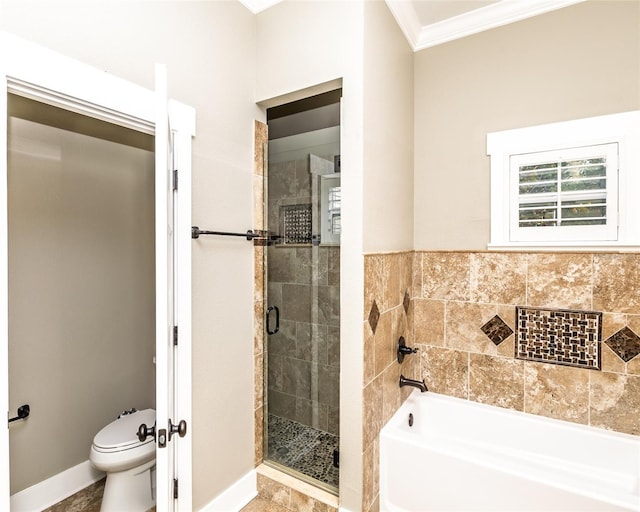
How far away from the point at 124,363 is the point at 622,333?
3283 millimetres

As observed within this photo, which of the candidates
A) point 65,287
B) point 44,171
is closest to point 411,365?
point 65,287

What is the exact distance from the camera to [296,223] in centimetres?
212

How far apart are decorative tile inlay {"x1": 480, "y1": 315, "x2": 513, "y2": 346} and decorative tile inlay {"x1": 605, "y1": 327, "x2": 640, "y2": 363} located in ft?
1.62

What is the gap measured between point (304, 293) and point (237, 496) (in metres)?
1.21

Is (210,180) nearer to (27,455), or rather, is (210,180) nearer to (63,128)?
(63,128)

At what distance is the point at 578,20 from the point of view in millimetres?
1939

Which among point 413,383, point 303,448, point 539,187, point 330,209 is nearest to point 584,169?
point 539,187

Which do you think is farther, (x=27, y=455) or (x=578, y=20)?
(x=27, y=455)

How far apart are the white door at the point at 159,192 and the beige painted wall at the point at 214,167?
0.07 meters

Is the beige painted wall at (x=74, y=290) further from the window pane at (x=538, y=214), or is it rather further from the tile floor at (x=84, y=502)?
the window pane at (x=538, y=214)

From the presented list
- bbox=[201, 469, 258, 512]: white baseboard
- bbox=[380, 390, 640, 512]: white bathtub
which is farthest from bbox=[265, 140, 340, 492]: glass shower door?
bbox=[380, 390, 640, 512]: white bathtub

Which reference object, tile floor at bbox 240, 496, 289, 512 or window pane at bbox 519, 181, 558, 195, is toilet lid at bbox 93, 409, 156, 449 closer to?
tile floor at bbox 240, 496, 289, 512

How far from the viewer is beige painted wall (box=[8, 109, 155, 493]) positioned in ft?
7.04

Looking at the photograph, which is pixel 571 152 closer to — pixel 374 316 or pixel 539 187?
pixel 539 187
